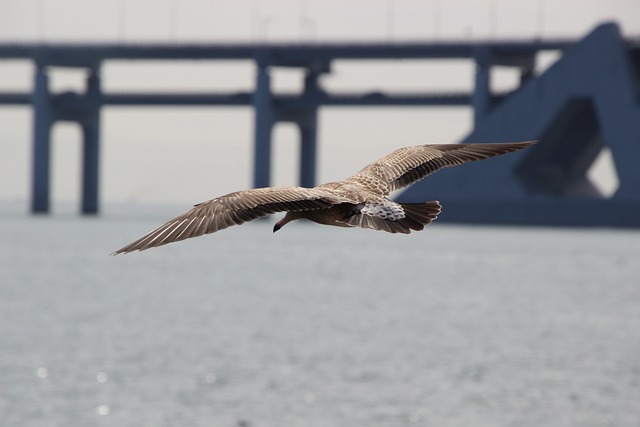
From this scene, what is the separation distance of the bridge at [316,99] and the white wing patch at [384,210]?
127 metres

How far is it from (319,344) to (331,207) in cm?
4834

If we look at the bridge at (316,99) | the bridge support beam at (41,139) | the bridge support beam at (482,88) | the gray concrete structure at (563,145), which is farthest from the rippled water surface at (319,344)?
the bridge support beam at (41,139)

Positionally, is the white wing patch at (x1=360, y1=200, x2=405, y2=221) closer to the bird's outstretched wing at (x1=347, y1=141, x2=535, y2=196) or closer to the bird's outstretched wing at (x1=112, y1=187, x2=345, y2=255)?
the bird's outstretched wing at (x1=112, y1=187, x2=345, y2=255)

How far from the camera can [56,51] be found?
174m

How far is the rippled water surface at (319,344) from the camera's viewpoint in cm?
4403

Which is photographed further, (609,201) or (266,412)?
(609,201)

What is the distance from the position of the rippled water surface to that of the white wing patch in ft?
90.4

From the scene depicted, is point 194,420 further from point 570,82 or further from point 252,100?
point 252,100

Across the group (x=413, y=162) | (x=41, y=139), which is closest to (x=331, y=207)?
(x=413, y=162)

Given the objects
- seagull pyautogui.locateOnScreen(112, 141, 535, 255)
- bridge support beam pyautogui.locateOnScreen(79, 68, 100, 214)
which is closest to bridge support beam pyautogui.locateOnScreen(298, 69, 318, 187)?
bridge support beam pyautogui.locateOnScreen(79, 68, 100, 214)

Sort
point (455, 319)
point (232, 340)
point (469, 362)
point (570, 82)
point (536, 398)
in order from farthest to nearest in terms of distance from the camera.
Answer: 1. point (570, 82)
2. point (455, 319)
3. point (232, 340)
4. point (469, 362)
5. point (536, 398)

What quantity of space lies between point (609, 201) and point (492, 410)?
100556 millimetres

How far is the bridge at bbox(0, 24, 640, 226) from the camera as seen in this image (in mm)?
143125

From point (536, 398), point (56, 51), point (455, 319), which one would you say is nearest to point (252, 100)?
point (56, 51)
